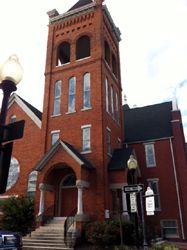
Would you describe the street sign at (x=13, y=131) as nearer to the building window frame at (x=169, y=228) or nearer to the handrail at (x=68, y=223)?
the handrail at (x=68, y=223)

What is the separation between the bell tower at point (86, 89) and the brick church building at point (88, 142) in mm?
80

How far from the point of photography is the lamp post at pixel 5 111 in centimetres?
420

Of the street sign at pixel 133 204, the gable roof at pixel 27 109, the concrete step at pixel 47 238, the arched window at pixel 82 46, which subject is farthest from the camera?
the arched window at pixel 82 46

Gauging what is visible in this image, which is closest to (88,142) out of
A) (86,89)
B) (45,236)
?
(86,89)

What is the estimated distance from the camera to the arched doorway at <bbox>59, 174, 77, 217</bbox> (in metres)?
19.2

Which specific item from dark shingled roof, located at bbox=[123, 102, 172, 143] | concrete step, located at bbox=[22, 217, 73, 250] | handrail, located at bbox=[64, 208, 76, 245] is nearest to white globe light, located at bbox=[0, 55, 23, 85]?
concrete step, located at bbox=[22, 217, 73, 250]

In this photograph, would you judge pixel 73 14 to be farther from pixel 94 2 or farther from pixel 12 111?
pixel 12 111

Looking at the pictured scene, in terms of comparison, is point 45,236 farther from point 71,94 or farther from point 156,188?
point 71,94

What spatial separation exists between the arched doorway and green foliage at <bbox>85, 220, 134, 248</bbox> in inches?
176

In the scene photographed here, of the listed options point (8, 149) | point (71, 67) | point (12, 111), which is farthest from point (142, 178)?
point (8, 149)

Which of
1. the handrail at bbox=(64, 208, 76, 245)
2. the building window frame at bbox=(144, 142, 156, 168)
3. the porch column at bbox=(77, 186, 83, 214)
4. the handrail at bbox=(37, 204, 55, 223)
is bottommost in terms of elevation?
the handrail at bbox=(64, 208, 76, 245)

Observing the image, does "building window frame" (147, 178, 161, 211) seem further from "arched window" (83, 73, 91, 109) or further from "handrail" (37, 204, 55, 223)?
"handrail" (37, 204, 55, 223)

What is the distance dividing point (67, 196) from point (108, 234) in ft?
21.6

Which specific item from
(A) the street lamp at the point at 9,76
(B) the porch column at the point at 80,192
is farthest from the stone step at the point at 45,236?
(A) the street lamp at the point at 9,76
